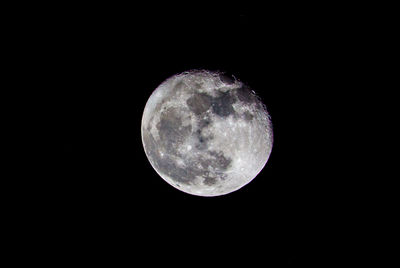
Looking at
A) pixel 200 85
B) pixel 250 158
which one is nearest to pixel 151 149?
pixel 200 85

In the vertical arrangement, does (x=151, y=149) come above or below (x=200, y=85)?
below

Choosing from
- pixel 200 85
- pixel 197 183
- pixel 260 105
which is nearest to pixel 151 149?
pixel 197 183

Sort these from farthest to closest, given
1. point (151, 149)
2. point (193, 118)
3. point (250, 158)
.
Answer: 1. point (151, 149)
2. point (250, 158)
3. point (193, 118)

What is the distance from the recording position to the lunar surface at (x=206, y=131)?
246 centimetres

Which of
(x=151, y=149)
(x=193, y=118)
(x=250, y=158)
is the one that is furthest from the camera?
(x=151, y=149)

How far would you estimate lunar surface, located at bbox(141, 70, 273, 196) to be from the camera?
2461 millimetres

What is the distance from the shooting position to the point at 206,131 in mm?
2439

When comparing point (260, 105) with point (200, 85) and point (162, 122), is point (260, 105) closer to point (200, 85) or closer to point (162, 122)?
point (200, 85)

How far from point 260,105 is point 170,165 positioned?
119 centimetres

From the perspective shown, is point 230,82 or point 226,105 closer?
point 226,105

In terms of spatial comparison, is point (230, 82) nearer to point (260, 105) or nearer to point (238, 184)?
point (260, 105)

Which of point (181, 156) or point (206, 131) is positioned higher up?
point (206, 131)

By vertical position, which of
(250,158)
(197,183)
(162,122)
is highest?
(162,122)

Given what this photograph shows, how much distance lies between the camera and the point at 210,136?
8.04 feet
